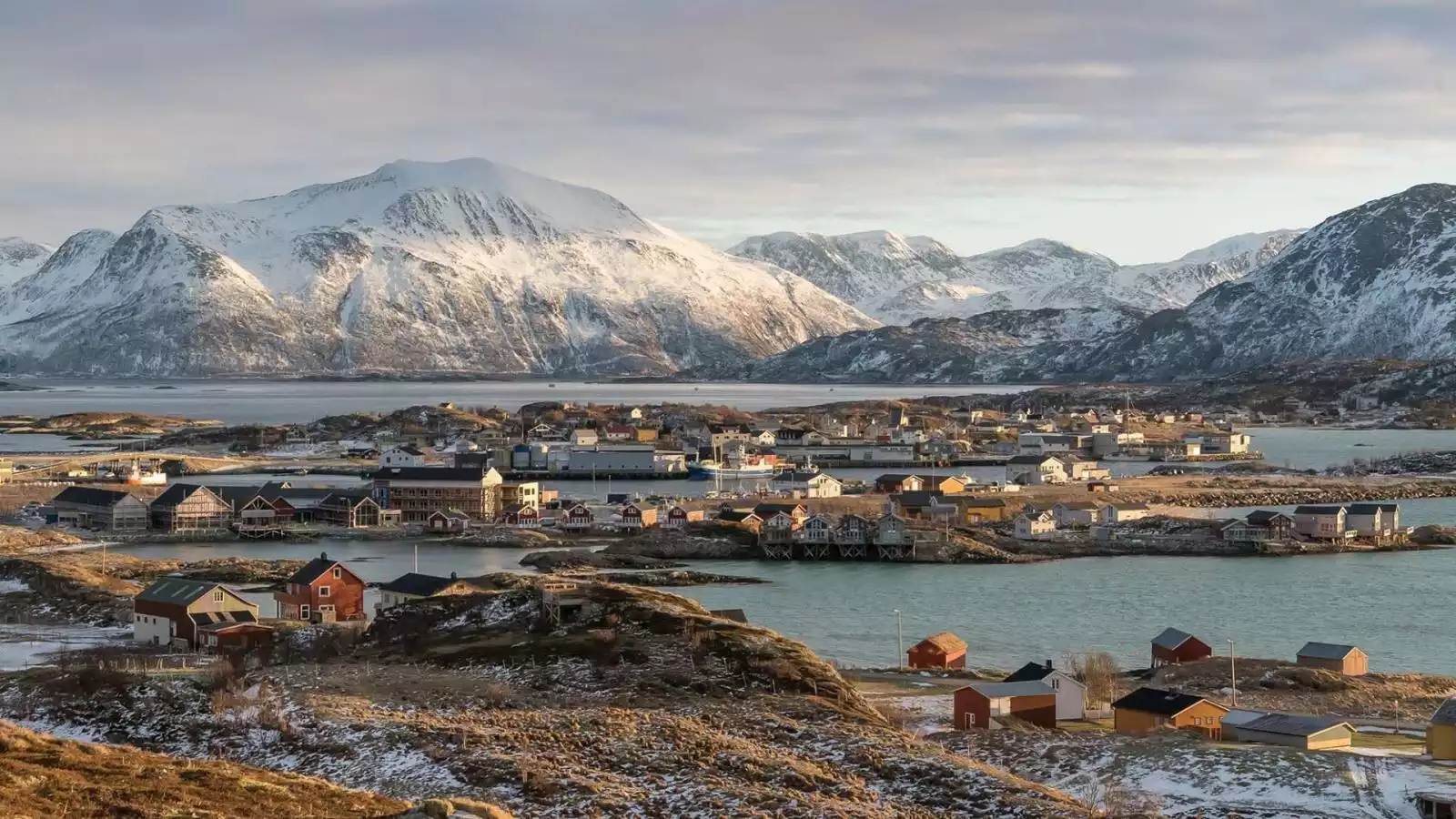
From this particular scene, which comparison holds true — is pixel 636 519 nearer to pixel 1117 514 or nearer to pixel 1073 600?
pixel 1117 514

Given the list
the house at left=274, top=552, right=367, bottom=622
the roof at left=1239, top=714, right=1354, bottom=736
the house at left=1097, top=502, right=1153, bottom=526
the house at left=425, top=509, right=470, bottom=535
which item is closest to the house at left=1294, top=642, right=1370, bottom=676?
the roof at left=1239, top=714, right=1354, bottom=736

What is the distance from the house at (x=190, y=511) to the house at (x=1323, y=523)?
29845 millimetres

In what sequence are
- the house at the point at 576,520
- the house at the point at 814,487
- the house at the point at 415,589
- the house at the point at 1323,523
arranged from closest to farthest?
the house at the point at 415,589 → the house at the point at 1323,523 → the house at the point at 576,520 → the house at the point at 814,487

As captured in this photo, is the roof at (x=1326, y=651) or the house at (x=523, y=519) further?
A: the house at (x=523, y=519)

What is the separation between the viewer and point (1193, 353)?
7018 inches

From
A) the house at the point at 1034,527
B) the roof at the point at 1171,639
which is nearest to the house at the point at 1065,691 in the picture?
the roof at the point at 1171,639

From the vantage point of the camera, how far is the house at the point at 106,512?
48125 mm

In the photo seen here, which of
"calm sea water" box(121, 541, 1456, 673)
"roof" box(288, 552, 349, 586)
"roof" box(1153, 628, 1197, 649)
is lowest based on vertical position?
"calm sea water" box(121, 541, 1456, 673)

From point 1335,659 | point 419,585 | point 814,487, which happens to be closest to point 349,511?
point 814,487

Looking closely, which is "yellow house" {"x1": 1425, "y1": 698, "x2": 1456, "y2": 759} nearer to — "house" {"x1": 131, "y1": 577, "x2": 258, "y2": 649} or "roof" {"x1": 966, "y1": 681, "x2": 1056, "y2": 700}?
"roof" {"x1": 966, "y1": 681, "x2": 1056, "y2": 700}

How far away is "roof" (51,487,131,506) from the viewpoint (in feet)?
159

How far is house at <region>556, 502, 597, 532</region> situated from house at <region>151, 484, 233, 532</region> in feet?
31.3

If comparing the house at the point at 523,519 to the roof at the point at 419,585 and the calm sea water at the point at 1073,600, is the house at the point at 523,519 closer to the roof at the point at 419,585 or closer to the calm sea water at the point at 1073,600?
the calm sea water at the point at 1073,600

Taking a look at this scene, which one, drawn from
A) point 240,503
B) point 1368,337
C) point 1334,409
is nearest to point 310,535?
point 240,503
